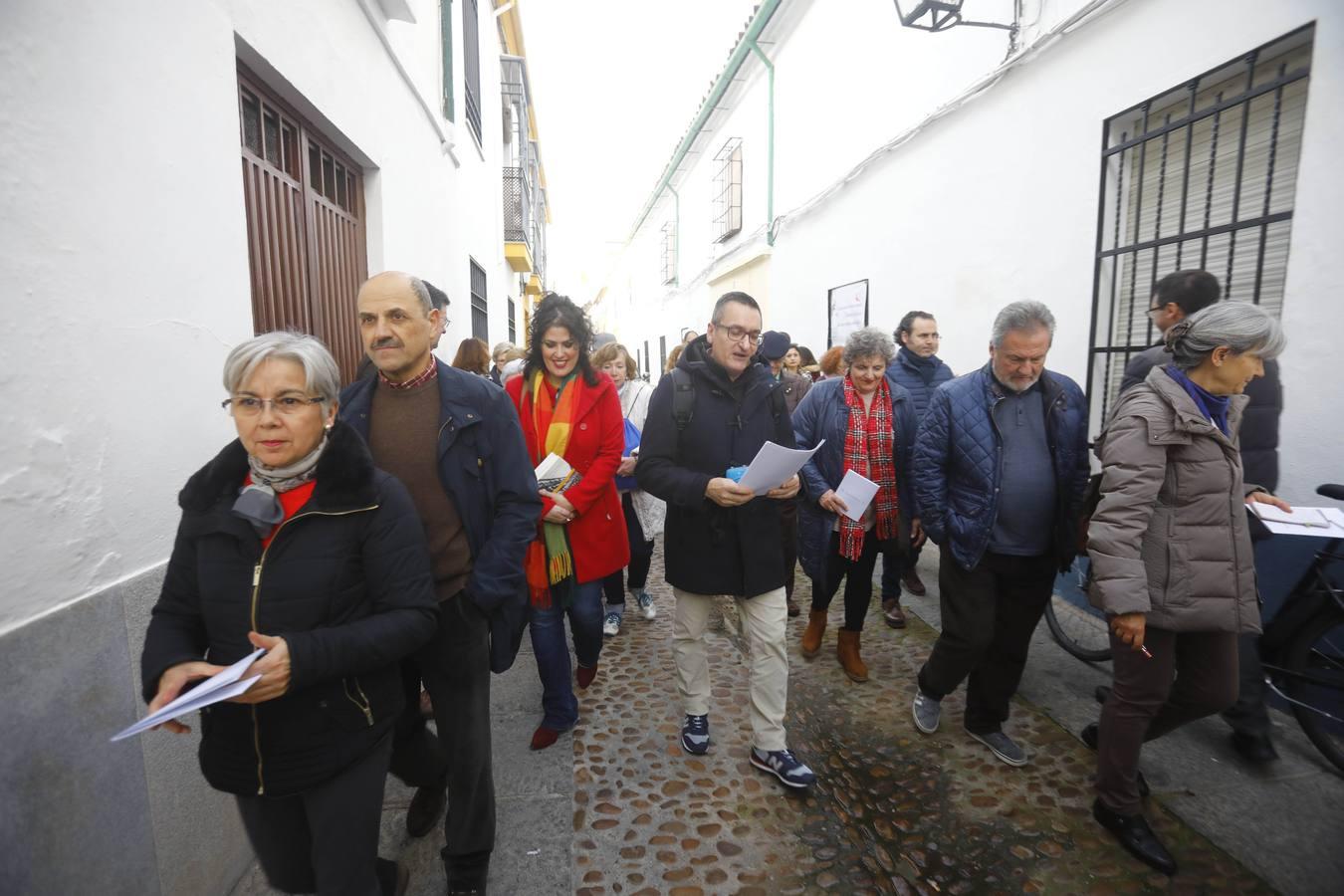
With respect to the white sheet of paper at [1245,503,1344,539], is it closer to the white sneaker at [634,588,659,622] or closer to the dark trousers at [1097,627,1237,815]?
the dark trousers at [1097,627,1237,815]

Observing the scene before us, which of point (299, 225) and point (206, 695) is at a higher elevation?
point (299, 225)

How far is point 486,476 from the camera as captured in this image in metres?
2.22

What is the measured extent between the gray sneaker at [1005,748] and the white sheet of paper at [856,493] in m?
1.17

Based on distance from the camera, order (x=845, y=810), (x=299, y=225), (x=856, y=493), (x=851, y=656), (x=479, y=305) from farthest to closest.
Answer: (x=479, y=305) → (x=851, y=656) → (x=299, y=225) → (x=856, y=493) → (x=845, y=810)

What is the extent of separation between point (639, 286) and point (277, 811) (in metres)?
24.3

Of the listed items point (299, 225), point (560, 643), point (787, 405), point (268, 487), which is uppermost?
point (299, 225)

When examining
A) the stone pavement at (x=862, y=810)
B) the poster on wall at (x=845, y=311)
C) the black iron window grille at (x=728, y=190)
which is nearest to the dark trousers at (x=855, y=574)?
the stone pavement at (x=862, y=810)

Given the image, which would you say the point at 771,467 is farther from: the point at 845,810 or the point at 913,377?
the point at 913,377

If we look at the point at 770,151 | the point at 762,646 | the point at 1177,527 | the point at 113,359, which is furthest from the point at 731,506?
the point at 770,151

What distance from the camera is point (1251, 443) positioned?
3.08m

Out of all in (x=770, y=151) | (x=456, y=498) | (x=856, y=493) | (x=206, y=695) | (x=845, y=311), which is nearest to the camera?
(x=206, y=695)

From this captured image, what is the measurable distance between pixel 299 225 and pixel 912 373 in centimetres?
371

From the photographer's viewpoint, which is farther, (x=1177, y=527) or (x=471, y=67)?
(x=471, y=67)

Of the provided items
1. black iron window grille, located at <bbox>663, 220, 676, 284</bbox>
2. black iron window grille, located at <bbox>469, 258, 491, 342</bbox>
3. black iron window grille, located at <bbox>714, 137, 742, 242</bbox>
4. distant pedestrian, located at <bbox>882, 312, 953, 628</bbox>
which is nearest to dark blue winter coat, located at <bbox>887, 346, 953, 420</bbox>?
distant pedestrian, located at <bbox>882, 312, 953, 628</bbox>
